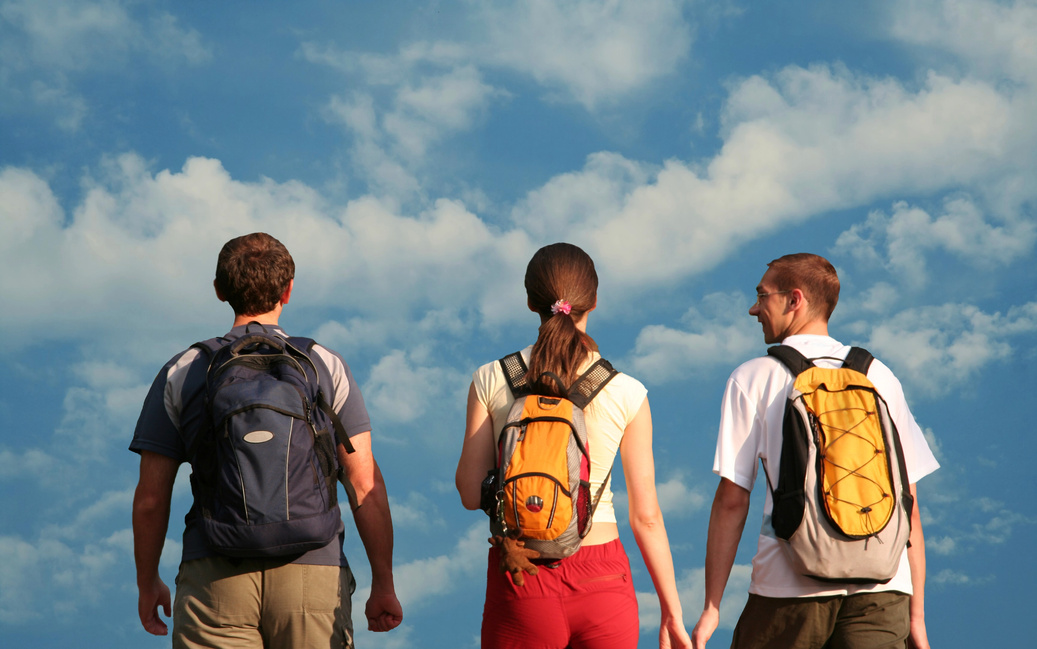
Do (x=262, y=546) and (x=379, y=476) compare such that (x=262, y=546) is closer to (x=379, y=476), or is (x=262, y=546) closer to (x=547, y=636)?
(x=379, y=476)

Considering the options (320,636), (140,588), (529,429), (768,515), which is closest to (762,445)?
(768,515)

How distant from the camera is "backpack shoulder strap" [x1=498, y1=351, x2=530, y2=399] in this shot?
14.5 feet

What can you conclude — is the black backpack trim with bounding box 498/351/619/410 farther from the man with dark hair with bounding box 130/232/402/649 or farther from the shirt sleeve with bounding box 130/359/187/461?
the shirt sleeve with bounding box 130/359/187/461

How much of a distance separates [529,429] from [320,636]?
1320 millimetres

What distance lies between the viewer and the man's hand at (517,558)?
4.15 meters

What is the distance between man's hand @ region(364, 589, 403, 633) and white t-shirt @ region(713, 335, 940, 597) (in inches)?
67.9

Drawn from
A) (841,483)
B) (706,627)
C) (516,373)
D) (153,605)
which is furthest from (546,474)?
(153,605)

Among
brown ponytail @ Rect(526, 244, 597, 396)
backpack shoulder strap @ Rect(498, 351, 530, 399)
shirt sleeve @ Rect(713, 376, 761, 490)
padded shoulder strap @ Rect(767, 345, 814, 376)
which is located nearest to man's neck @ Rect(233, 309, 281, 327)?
backpack shoulder strap @ Rect(498, 351, 530, 399)

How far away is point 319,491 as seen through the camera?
4.21 m

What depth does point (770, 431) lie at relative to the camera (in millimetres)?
4570

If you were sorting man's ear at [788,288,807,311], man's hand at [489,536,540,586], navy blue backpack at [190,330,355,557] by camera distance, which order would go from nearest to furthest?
navy blue backpack at [190,330,355,557] → man's hand at [489,536,540,586] → man's ear at [788,288,807,311]

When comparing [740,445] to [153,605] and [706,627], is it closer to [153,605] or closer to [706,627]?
[706,627]

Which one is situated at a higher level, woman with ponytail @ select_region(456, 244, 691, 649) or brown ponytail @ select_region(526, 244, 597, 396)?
brown ponytail @ select_region(526, 244, 597, 396)

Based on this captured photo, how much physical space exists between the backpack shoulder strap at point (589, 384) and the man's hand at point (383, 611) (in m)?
1.38
